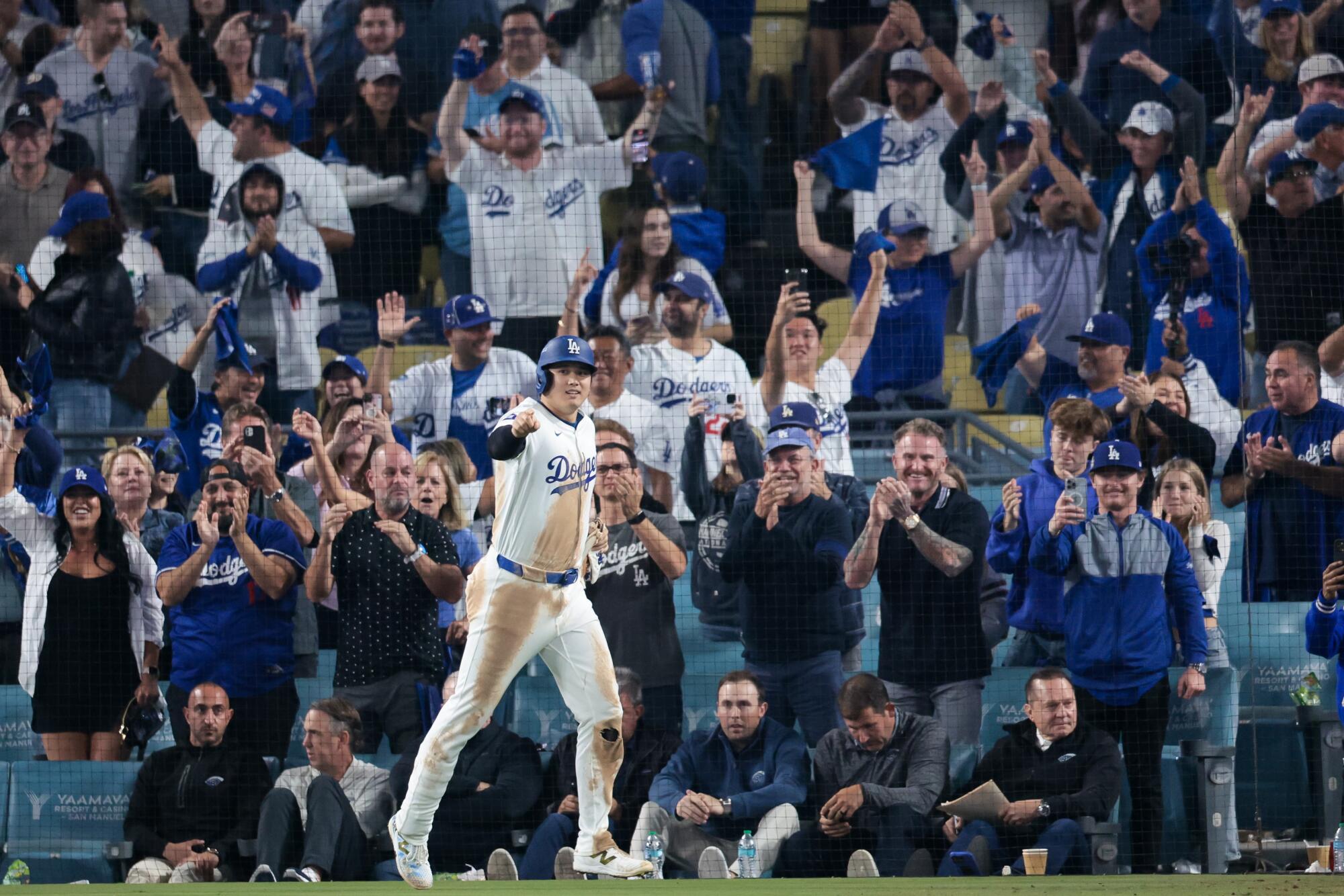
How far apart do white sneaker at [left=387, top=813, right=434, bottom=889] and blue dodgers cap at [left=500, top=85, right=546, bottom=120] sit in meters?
5.22

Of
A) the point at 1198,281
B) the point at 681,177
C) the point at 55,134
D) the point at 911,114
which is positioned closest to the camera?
the point at 1198,281

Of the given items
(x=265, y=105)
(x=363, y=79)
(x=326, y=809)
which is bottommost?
(x=326, y=809)

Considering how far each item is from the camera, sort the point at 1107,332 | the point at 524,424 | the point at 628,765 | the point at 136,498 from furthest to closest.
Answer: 1. the point at 1107,332
2. the point at 136,498
3. the point at 628,765
4. the point at 524,424

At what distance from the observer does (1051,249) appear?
947cm

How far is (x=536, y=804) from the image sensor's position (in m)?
7.73

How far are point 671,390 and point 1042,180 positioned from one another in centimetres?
259

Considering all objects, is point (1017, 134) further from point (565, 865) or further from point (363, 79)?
point (565, 865)

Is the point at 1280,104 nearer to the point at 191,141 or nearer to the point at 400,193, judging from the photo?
the point at 400,193

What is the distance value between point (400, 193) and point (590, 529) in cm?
472

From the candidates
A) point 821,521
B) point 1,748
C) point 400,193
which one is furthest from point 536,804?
point 400,193

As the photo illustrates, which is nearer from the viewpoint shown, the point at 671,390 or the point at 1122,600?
the point at 1122,600

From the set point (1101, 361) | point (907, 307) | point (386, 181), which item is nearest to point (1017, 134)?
point (907, 307)

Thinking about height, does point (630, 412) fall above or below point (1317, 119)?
below

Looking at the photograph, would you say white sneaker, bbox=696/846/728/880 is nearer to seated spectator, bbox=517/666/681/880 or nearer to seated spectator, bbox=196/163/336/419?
seated spectator, bbox=517/666/681/880
